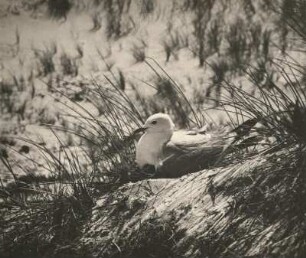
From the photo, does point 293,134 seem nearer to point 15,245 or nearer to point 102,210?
point 102,210

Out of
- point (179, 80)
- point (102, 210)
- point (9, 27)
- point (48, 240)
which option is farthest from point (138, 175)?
point (9, 27)

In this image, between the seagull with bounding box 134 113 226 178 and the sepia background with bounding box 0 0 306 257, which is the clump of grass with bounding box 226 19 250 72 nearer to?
the sepia background with bounding box 0 0 306 257

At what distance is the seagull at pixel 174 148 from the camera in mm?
3797

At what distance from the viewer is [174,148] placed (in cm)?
384

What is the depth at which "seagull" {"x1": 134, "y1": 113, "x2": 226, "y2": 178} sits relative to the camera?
3.80 metres

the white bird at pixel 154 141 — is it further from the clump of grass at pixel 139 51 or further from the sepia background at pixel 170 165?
the clump of grass at pixel 139 51

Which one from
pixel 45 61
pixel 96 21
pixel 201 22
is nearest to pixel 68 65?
pixel 45 61

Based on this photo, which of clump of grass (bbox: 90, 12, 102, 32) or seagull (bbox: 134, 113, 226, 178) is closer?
seagull (bbox: 134, 113, 226, 178)

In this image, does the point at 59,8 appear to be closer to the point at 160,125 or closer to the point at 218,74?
the point at 218,74

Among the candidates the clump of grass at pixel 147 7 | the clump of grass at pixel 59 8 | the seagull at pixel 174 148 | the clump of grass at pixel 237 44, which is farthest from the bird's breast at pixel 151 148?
the clump of grass at pixel 59 8

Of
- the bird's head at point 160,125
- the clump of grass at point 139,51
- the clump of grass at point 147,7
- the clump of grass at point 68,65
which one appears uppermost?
the clump of grass at point 147,7

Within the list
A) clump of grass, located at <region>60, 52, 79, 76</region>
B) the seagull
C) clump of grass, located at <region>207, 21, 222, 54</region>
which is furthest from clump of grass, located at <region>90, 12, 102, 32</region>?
the seagull

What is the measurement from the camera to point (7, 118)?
629 centimetres

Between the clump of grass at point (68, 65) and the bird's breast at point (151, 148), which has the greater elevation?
the bird's breast at point (151, 148)
